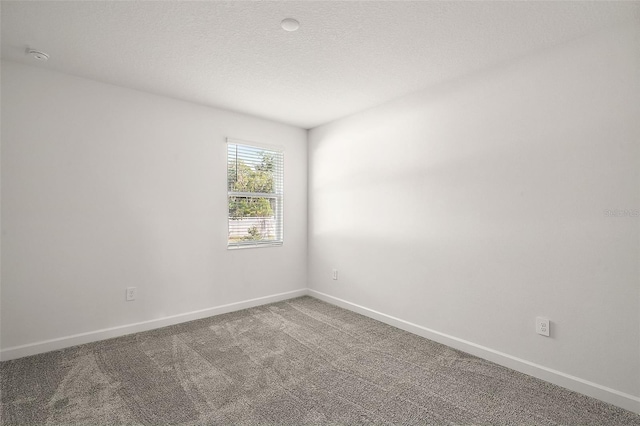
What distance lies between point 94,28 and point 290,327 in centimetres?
295

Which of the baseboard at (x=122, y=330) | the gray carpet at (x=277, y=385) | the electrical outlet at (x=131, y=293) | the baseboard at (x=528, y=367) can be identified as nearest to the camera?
the gray carpet at (x=277, y=385)

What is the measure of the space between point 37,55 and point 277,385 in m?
3.04

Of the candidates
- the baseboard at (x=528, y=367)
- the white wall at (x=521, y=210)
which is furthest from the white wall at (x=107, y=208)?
the baseboard at (x=528, y=367)

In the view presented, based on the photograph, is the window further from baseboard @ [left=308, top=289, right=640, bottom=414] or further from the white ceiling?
baseboard @ [left=308, top=289, right=640, bottom=414]

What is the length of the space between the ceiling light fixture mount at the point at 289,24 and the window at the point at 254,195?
1920 millimetres

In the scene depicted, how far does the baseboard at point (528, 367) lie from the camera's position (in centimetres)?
200

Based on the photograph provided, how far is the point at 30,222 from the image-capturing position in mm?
2637

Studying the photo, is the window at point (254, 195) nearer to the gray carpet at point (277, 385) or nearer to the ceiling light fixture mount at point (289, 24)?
the gray carpet at point (277, 385)

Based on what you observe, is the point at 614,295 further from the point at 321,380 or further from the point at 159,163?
the point at 159,163

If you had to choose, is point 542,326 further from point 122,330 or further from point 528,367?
point 122,330

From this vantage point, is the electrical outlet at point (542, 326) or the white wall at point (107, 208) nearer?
the electrical outlet at point (542, 326)

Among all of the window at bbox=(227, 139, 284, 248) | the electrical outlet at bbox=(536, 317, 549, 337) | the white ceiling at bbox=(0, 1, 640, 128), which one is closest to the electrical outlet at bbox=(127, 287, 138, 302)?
the window at bbox=(227, 139, 284, 248)

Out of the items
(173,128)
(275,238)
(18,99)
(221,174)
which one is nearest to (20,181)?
(18,99)

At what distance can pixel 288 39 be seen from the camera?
2.24 meters
